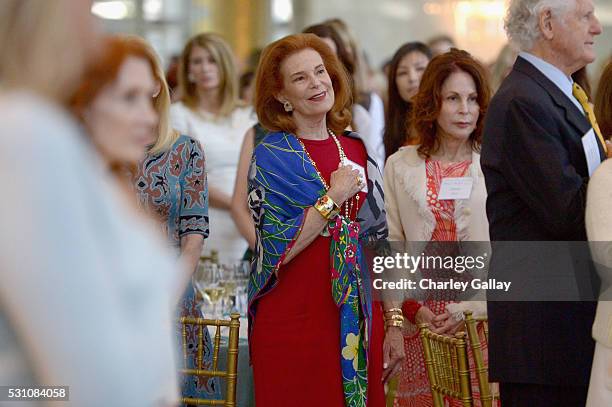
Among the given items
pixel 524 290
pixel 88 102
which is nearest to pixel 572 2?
pixel 524 290

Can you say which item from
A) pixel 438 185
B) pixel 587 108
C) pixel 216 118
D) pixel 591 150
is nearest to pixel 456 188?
pixel 438 185

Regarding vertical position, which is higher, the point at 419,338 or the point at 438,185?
the point at 438,185

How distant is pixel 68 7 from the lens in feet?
4.20

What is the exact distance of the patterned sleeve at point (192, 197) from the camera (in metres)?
3.75

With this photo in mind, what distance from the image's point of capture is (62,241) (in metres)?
1.20

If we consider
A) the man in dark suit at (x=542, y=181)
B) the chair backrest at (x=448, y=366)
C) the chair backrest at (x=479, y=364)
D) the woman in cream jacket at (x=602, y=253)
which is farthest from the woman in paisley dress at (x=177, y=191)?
the woman in cream jacket at (x=602, y=253)

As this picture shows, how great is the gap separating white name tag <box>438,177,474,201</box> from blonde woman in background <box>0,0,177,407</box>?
9.61 feet

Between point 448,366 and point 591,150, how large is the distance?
729 millimetres

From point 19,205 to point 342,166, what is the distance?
2.28 metres

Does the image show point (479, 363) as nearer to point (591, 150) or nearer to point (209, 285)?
point (591, 150)

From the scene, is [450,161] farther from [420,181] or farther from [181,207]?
[181,207]

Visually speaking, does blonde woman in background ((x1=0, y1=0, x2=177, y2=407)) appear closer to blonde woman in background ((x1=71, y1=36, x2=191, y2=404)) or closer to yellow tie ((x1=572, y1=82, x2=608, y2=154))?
blonde woman in background ((x1=71, y1=36, x2=191, y2=404))

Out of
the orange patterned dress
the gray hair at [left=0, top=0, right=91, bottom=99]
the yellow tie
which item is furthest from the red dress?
the gray hair at [left=0, top=0, right=91, bottom=99]

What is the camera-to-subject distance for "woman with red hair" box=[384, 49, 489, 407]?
4.12 meters
